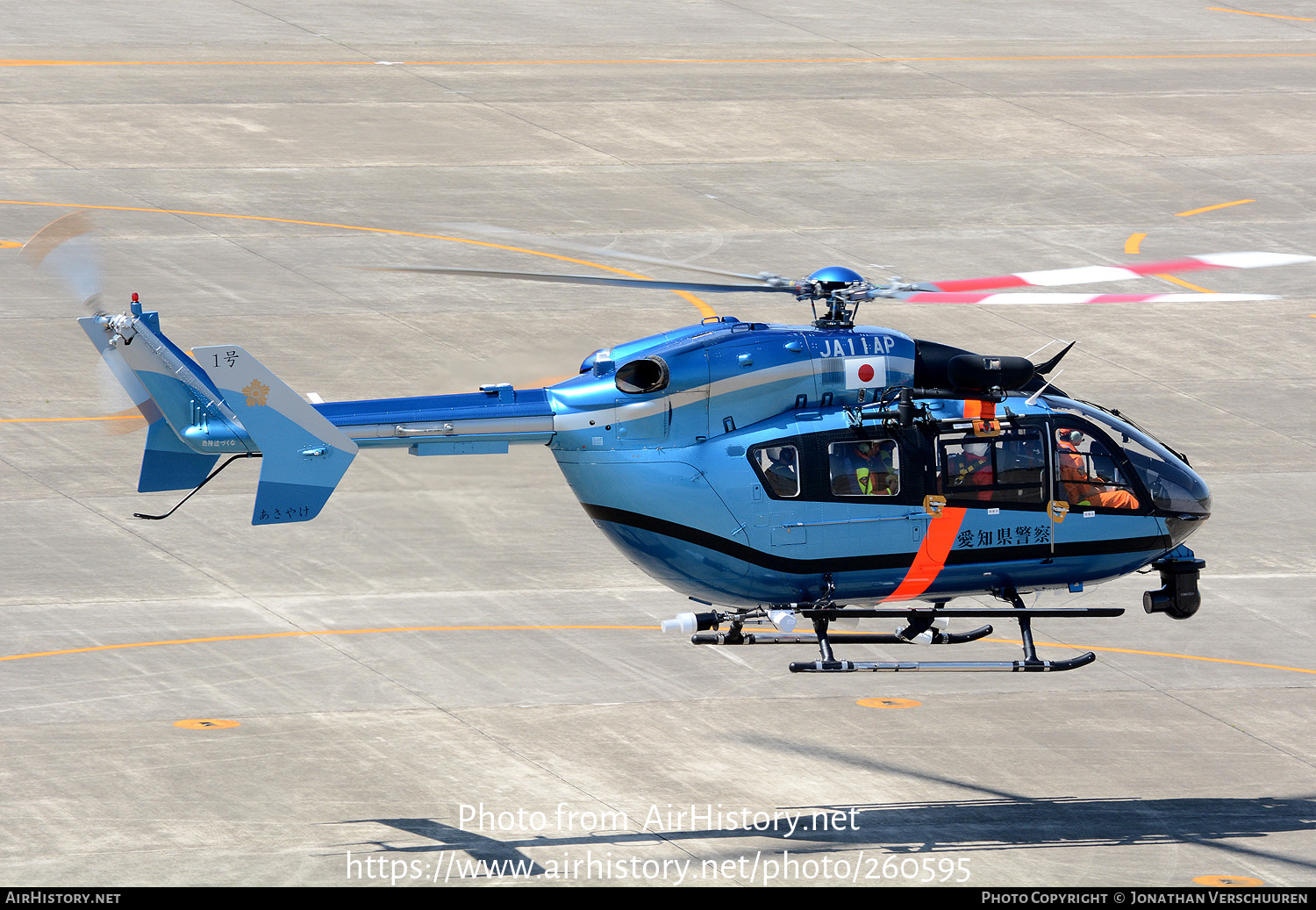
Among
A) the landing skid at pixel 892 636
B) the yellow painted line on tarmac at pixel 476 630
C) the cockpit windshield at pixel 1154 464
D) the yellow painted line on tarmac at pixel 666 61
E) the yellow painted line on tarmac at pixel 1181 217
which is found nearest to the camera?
the landing skid at pixel 892 636

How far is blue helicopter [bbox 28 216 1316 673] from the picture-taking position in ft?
73.1

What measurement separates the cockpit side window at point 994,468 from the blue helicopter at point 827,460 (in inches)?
0.9

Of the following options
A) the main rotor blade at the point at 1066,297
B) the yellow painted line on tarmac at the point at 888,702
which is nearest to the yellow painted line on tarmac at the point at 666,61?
the yellow painted line on tarmac at the point at 888,702

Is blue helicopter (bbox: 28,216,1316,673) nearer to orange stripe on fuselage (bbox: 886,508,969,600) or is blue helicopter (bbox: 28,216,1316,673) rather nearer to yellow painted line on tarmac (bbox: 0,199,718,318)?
orange stripe on fuselage (bbox: 886,508,969,600)

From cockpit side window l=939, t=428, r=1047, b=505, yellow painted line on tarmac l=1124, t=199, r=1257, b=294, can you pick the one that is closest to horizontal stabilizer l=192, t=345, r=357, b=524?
cockpit side window l=939, t=428, r=1047, b=505

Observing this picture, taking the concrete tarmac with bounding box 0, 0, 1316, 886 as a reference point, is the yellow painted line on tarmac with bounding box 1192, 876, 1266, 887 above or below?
below

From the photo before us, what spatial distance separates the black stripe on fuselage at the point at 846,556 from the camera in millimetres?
22906

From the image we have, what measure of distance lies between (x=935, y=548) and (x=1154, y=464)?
10.3ft

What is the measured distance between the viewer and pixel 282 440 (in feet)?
69.6

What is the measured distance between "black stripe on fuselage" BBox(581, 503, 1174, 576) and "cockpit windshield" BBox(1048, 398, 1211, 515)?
592 millimetres

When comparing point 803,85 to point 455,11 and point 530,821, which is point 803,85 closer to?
point 455,11

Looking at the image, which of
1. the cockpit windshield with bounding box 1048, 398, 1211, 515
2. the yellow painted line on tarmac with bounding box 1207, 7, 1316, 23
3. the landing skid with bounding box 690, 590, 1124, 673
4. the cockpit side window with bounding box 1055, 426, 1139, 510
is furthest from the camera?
the yellow painted line on tarmac with bounding box 1207, 7, 1316, 23

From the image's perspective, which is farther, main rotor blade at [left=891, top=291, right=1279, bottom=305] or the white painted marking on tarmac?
the white painted marking on tarmac

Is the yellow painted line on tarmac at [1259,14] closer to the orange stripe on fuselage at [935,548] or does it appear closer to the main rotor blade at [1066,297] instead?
the main rotor blade at [1066,297]
